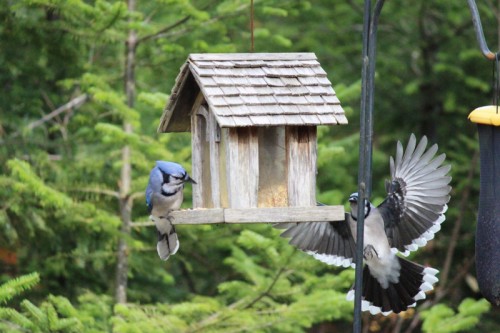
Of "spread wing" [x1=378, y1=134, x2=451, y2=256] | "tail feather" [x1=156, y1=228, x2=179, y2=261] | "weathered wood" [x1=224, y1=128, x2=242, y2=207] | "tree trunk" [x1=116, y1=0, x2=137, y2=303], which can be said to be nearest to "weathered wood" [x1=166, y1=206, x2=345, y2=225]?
"weathered wood" [x1=224, y1=128, x2=242, y2=207]

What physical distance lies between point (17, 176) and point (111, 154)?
768mm

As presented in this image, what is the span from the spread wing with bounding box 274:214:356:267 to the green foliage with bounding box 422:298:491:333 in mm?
1604

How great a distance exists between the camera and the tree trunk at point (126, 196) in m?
6.67

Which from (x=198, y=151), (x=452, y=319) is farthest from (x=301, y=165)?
(x=452, y=319)

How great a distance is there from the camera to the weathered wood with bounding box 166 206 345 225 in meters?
3.98

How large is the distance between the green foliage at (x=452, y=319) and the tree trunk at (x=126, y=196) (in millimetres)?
2049

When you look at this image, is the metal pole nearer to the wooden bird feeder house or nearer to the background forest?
the wooden bird feeder house

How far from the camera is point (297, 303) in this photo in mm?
6031

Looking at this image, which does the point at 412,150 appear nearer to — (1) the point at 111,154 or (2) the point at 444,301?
(1) the point at 111,154


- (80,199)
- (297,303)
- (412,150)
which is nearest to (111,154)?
(80,199)

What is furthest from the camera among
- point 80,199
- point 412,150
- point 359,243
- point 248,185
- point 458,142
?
point 458,142

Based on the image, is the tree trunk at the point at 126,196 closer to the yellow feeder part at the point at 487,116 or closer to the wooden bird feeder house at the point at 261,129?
the wooden bird feeder house at the point at 261,129

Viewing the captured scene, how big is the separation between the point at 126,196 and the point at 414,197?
254cm

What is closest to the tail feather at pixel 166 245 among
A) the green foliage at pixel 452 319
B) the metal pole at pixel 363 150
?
the metal pole at pixel 363 150
